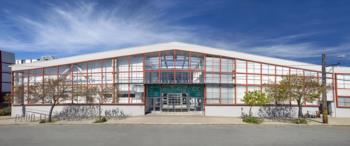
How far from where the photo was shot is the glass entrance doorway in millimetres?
30359

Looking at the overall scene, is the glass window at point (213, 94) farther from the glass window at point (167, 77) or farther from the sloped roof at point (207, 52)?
the glass window at point (167, 77)

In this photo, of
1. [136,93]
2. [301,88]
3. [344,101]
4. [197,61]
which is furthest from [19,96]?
[344,101]

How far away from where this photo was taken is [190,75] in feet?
95.3

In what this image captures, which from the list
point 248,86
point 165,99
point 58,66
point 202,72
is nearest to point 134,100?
point 165,99

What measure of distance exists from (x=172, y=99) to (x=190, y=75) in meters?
4.68

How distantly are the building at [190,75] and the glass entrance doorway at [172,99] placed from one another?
2.76ft

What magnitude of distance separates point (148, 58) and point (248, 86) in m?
14.7

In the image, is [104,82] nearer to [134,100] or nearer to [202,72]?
[134,100]

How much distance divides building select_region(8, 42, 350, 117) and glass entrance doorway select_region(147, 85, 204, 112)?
2.76 feet

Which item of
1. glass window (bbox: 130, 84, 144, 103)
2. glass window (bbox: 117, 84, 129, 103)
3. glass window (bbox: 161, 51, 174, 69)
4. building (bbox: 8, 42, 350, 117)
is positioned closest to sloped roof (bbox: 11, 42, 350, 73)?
building (bbox: 8, 42, 350, 117)

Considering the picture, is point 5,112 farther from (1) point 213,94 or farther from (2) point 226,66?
(2) point 226,66

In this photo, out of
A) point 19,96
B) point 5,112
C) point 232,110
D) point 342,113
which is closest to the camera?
point 232,110

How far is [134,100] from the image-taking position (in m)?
29.0

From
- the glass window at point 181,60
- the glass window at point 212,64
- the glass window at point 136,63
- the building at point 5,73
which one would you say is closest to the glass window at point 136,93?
the glass window at point 136,63
